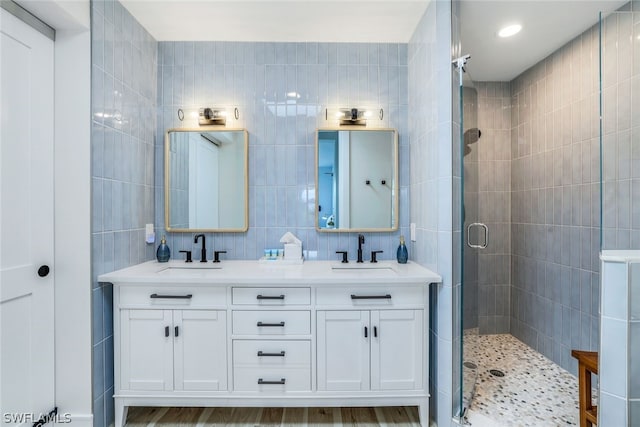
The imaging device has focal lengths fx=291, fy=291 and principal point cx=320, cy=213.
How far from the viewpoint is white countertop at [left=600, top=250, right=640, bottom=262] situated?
47.3 inches

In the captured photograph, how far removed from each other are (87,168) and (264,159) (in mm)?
1109

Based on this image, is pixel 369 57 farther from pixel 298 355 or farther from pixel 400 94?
pixel 298 355

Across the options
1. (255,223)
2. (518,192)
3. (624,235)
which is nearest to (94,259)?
(255,223)

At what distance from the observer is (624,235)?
4.07 feet

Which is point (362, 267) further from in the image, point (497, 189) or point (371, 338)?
point (497, 189)

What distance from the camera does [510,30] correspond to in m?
2.03

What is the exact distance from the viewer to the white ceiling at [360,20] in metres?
1.86

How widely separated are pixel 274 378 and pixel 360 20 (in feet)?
7.89

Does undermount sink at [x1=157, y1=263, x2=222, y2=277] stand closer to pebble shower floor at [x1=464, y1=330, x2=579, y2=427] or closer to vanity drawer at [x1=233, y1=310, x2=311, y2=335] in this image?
vanity drawer at [x1=233, y1=310, x2=311, y2=335]

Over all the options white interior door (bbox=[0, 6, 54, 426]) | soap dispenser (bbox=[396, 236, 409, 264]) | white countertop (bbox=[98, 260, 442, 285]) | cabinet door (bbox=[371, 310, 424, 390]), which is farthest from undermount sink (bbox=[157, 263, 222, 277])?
soap dispenser (bbox=[396, 236, 409, 264])

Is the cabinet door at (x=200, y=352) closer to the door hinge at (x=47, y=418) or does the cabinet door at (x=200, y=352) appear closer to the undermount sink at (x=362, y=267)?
the door hinge at (x=47, y=418)

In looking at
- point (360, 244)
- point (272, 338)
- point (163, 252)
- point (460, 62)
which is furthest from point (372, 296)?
point (163, 252)

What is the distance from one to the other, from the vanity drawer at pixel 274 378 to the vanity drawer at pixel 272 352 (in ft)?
0.10

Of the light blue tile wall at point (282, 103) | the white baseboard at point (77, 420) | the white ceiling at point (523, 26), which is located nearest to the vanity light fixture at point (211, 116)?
the light blue tile wall at point (282, 103)
